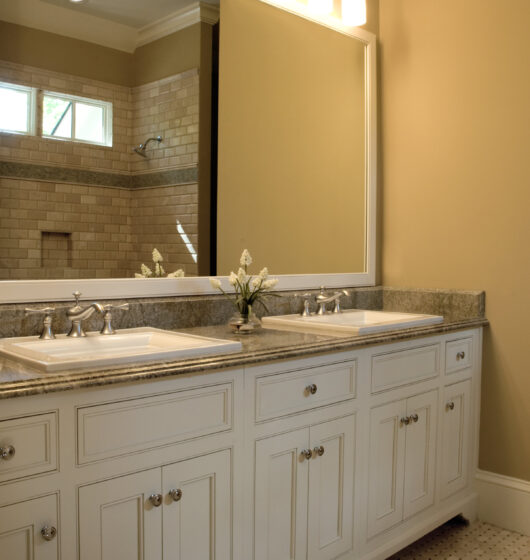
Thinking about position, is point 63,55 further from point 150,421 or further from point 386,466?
point 386,466

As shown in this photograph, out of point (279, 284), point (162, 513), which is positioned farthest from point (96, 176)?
point (162, 513)

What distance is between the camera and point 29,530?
4.10 feet

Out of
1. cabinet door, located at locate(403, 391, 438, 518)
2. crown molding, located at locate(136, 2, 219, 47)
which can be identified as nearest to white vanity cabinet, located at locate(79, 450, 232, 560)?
cabinet door, located at locate(403, 391, 438, 518)

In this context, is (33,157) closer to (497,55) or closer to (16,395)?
(16,395)

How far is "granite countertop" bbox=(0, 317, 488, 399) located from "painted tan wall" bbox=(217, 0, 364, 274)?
1.50 feet

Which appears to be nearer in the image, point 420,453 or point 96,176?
point 96,176

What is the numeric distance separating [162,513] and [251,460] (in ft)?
0.98

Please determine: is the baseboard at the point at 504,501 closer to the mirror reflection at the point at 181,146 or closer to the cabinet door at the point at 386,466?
the cabinet door at the point at 386,466

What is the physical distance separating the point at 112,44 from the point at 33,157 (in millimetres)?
450

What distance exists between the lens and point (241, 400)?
1648mm

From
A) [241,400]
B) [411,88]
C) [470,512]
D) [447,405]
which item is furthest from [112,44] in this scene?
[470,512]

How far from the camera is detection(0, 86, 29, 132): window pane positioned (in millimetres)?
1738

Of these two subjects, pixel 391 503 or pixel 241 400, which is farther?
pixel 391 503

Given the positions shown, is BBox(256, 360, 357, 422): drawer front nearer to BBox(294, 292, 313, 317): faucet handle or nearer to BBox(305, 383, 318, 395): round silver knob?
BBox(305, 383, 318, 395): round silver knob
